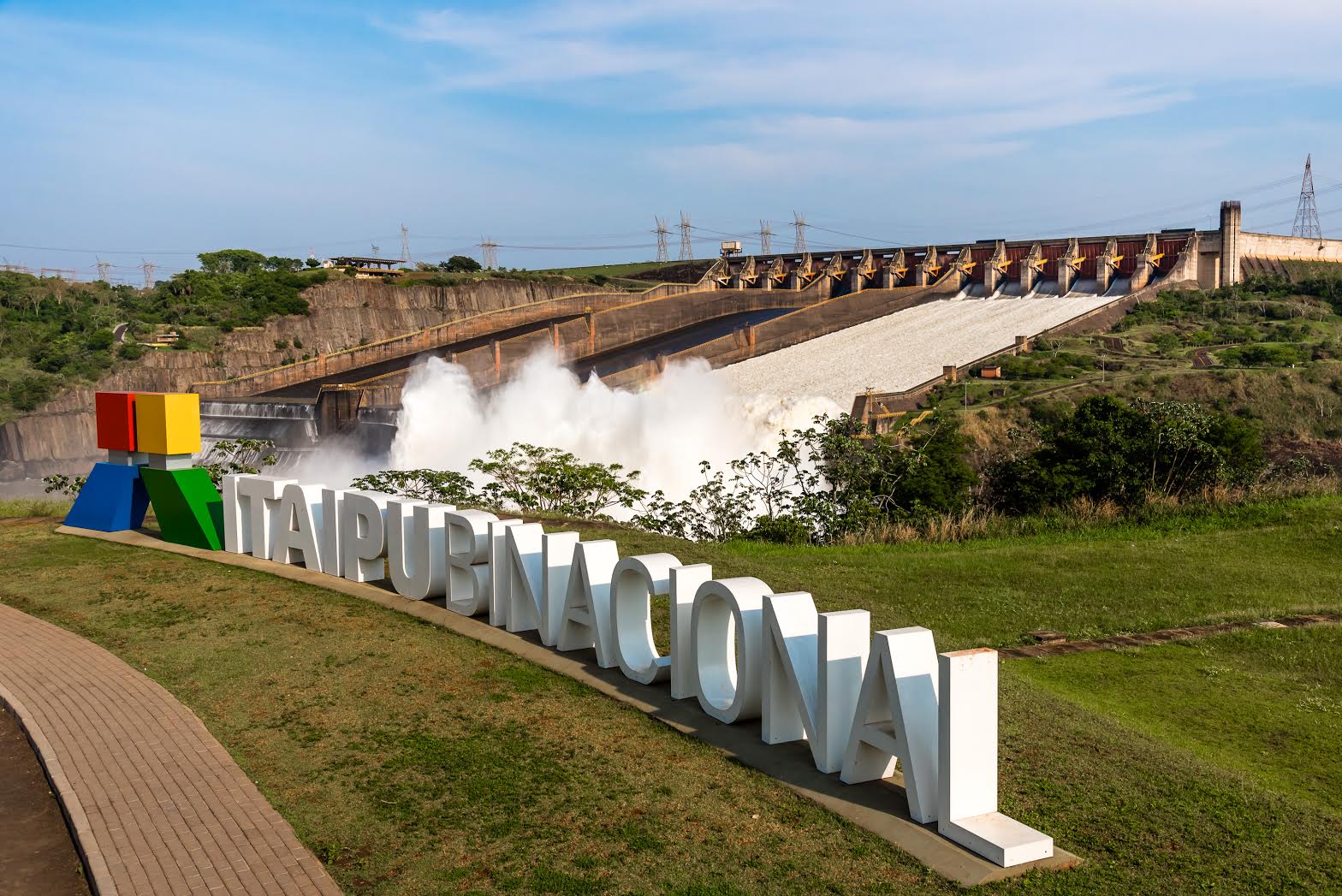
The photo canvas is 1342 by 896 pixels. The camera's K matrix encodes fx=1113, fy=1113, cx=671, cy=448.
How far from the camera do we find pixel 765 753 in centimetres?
665

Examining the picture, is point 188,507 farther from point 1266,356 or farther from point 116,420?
point 1266,356

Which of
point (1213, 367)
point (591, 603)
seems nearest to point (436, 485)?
point (591, 603)

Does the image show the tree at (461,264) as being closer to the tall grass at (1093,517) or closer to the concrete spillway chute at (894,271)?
the concrete spillway chute at (894,271)

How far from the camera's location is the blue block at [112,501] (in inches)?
566

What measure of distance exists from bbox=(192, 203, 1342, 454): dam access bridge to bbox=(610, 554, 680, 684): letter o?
2199 cm

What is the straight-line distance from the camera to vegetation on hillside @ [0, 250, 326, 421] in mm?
36594

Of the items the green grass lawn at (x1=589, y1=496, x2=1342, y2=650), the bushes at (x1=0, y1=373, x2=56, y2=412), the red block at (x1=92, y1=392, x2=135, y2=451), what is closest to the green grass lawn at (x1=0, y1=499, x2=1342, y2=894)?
the green grass lawn at (x1=589, y1=496, x2=1342, y2=650)

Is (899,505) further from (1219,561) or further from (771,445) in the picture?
(771,445)

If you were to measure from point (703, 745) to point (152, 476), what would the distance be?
9.85 meters

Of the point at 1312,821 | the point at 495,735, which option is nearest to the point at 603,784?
the point at 495,735

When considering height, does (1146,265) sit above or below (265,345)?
above

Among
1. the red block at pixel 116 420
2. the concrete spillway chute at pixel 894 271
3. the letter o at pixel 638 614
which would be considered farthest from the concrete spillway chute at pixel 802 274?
the letter o at pixel 638 614

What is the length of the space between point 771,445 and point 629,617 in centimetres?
2114

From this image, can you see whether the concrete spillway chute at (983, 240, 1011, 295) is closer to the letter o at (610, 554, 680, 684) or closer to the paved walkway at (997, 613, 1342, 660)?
the paved walkway at (997, 613, 1342, 660)
